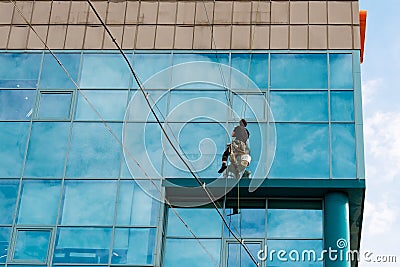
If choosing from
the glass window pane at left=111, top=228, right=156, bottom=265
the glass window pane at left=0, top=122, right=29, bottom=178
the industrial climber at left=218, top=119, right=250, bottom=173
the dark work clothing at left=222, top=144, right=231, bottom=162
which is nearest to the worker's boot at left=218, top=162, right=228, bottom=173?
the industrial climber at left=218, top=119, right=250, bottom=173

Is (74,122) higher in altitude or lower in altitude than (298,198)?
higher

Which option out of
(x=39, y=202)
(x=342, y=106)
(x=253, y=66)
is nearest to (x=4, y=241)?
(x=39, y=202)

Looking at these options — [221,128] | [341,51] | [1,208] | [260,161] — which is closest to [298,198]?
[260,161]

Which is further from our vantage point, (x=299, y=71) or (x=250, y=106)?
(x=299, y=71)

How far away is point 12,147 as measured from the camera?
19.5m

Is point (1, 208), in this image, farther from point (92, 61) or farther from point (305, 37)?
point (305, 37)

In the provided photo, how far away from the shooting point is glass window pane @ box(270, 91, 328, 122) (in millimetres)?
19234

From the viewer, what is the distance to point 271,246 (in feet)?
58.6

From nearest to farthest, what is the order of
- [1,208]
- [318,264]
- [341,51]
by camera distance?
[318,264] < [1,208] < [341,51]

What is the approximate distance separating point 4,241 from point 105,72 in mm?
5401

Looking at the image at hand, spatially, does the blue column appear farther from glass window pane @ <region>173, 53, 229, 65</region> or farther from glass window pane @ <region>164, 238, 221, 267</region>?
glass window pane @ <region>173, 53, 229, 65</region>

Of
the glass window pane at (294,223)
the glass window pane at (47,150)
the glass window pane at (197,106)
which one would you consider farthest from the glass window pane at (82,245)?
the glass window pane at (294,223)

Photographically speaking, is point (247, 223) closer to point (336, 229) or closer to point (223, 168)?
point (223, 168)

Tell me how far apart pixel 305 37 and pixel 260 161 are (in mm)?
4020
